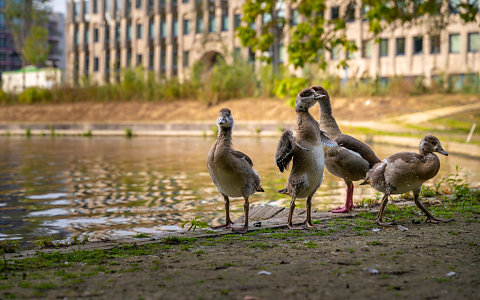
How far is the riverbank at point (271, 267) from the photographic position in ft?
14.8

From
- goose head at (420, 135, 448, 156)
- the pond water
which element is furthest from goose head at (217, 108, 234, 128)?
goose head at (420, 135, 448, 156)

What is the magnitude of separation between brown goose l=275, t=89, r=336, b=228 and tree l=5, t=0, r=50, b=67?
5322 cm

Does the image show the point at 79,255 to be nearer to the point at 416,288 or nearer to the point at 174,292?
the point at 174,292

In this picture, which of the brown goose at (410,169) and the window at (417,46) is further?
the window at (417,46)

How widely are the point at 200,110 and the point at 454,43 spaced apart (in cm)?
2807

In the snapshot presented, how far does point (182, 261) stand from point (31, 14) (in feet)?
226

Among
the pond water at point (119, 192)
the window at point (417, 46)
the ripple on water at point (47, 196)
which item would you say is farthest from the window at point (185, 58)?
the ripple on water at point (47, 196)

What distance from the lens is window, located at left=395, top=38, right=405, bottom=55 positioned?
191 feet

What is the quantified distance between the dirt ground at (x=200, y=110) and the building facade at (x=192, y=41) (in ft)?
16.9

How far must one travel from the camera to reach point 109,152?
22.8m

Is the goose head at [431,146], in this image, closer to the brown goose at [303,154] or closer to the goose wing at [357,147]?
the goose wing at [357,147]

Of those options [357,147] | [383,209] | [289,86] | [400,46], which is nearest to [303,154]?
[383,209]

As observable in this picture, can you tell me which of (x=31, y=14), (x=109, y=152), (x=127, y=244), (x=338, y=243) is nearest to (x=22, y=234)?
(x=127, y=244)

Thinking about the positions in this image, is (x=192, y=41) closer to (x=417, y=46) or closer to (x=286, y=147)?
(x=417, y=46)
